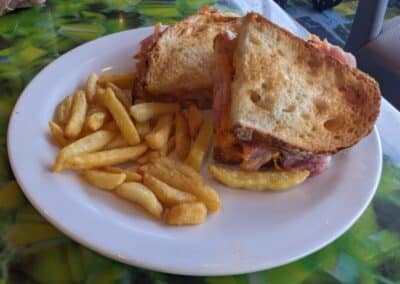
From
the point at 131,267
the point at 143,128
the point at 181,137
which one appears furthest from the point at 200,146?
the point at 131,267

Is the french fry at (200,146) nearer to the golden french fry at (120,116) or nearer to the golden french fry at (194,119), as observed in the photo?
the golden french fry at (194,119)

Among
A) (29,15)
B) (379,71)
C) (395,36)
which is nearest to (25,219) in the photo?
(29,15)

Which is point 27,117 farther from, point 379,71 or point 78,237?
point 379,71

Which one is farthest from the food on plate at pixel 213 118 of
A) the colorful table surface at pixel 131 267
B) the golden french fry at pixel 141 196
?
the colorful table surface at pixel 131 267

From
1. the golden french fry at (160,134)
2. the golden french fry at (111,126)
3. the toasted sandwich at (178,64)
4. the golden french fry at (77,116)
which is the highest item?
the toasted sandwich at (178,64)

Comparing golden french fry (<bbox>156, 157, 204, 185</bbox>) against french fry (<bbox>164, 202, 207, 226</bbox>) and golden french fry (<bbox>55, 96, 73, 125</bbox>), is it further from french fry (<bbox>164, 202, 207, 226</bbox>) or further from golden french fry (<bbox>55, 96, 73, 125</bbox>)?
golden french fry (<bbox>55, 96, 73, 125</bbox>)

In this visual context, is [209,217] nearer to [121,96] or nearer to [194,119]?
[194,119]

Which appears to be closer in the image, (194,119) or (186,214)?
→ (186,214)

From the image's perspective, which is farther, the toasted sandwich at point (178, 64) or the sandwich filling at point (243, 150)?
the toasted sandwich at point (178, 64)
